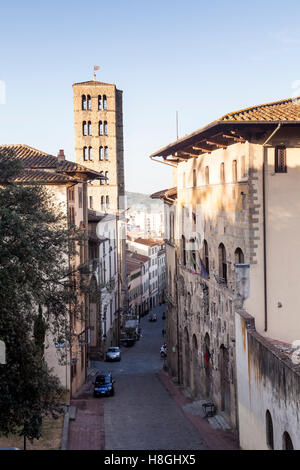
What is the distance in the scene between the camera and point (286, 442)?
14703 mm

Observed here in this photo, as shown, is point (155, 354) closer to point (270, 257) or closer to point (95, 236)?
point (95, 236)

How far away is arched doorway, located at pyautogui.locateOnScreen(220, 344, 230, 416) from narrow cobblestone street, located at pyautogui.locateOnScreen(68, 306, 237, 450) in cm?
110

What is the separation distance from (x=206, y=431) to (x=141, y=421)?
3.67 meters

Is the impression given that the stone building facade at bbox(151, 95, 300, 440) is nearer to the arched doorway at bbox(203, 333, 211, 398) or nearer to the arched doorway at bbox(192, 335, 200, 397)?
the arched doorway at bbox(203, 333, 211, 398)

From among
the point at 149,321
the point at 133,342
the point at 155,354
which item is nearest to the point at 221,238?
the point at 155,354

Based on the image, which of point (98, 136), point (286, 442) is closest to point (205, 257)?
point (286, 442)

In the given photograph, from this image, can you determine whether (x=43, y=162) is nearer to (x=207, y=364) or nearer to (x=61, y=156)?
(x=61, y=156)

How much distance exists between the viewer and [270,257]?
22.1 meters

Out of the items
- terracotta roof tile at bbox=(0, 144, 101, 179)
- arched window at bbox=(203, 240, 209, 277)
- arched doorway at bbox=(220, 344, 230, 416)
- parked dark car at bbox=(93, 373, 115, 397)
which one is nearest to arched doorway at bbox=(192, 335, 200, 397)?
arched window at bbox=(203, 240, 209, 277)

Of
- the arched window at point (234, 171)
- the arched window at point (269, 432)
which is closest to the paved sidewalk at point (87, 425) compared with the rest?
the arched window at point (269, 432)

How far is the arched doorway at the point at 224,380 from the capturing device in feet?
80.5

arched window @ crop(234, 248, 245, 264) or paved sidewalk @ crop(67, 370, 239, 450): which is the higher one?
arched window @ crop(234, 248, 245, 264)

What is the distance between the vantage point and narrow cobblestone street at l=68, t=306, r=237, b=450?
76.4 ft
